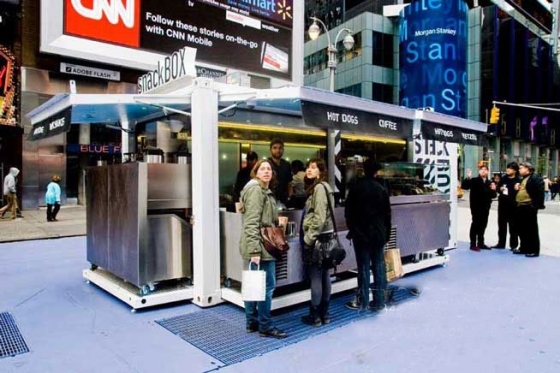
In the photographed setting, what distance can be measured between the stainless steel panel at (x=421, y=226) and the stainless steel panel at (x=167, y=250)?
305cm

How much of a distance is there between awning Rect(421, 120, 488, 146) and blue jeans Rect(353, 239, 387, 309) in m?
2.14

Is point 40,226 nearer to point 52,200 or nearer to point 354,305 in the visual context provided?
point 52,200

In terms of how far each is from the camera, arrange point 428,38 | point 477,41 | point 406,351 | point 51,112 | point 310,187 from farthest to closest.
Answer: point 477,41
point 428,38
point 51,112
point 310,187
point 406,351

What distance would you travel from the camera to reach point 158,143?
6.77 metres

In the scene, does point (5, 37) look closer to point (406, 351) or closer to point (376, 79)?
point (406, 351)

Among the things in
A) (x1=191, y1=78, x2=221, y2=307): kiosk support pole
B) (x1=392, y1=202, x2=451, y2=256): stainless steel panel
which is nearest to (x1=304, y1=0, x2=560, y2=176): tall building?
(x1=392, y1=202, x2=451, y2=256): stainless steel panel

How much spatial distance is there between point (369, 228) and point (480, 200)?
4919mm

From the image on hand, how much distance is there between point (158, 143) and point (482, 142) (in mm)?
5588

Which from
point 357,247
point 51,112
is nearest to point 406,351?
point 357,247

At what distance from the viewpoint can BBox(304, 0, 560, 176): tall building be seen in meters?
36.3

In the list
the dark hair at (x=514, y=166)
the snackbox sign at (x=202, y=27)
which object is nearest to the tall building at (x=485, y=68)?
the snackbox sign at (x=202, y=27)

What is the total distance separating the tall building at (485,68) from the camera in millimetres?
36281

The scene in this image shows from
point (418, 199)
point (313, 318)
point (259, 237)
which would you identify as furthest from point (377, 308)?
point (418, 199)

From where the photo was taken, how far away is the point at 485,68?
119 feet
